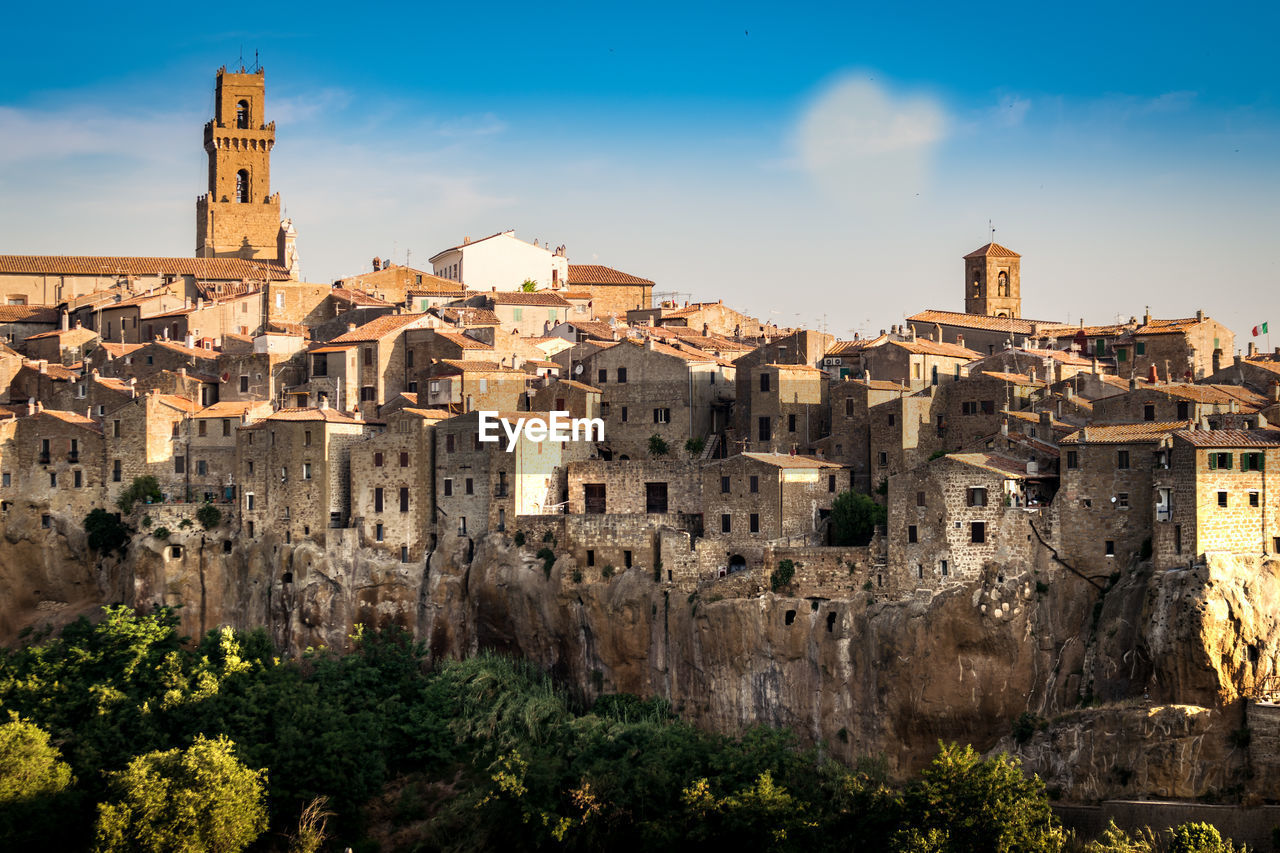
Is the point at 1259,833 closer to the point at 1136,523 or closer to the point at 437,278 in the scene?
the point at 1136,523

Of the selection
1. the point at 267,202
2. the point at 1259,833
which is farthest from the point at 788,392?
the point at 267,202

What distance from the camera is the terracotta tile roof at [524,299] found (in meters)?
105

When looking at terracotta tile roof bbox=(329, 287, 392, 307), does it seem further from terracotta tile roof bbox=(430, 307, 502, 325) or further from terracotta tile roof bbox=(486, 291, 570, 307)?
terracotta tile roof bbox=(486, 291, 570, 307)

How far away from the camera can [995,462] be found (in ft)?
235

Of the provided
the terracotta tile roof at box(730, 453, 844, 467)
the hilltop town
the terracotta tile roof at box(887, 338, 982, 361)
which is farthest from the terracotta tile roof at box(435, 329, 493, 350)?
the terracotta tile roof at box(887, 338, 982, 361)

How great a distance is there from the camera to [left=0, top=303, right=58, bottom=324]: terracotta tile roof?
110 metres

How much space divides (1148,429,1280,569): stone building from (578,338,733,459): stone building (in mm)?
24891

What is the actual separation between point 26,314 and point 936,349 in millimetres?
52937

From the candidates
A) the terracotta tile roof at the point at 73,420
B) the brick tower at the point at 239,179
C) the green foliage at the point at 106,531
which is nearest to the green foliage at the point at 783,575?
the green foliage at the point at 106,531

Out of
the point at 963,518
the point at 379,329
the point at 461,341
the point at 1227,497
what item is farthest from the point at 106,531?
the point at 1227,497

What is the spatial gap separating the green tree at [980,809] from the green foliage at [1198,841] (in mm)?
3567

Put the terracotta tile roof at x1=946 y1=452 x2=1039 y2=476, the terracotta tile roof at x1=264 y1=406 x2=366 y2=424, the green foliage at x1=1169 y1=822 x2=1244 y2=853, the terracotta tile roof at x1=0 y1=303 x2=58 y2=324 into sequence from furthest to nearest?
the terracotta tile roof at x1=0 y1=303 x2=58 y2=324 → the terracotta tile roof at x1=264 y1=406 x2=366 y2=424 → the terracotta tile roof at x1=946 y1=452 x2=1039 y2=476 → the green foliage at x1=1169 y1=822 x2=1244 y2=853

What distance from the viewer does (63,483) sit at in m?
88.4

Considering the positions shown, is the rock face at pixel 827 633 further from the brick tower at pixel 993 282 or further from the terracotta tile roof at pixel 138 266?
the brick tower at pixel 993 282
